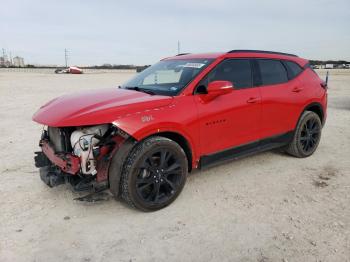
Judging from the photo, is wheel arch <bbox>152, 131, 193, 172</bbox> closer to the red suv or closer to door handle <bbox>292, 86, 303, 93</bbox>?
the red suv

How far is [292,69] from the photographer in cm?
536

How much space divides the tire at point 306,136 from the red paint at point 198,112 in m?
0.18

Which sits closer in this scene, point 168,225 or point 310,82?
point 168,225

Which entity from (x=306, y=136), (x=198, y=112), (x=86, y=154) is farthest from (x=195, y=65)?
(x=306, y=136)

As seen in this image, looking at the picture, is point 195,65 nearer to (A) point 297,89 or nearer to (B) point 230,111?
(B) point 230,111

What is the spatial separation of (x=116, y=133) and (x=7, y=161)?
9.29 ft

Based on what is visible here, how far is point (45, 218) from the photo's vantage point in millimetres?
3564

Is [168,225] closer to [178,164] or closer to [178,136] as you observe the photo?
[178,164]

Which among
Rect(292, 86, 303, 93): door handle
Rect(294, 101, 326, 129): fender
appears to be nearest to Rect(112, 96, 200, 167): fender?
Rect(292, 86, 303, 93): door handle

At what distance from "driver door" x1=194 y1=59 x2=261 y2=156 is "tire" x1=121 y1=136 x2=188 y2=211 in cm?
48

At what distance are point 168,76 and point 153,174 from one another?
1.57 m

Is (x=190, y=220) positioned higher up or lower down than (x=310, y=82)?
lower down

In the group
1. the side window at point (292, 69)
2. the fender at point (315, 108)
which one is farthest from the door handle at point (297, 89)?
the fender at point (315, 108)

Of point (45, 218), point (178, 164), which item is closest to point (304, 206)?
point (178, 164)
